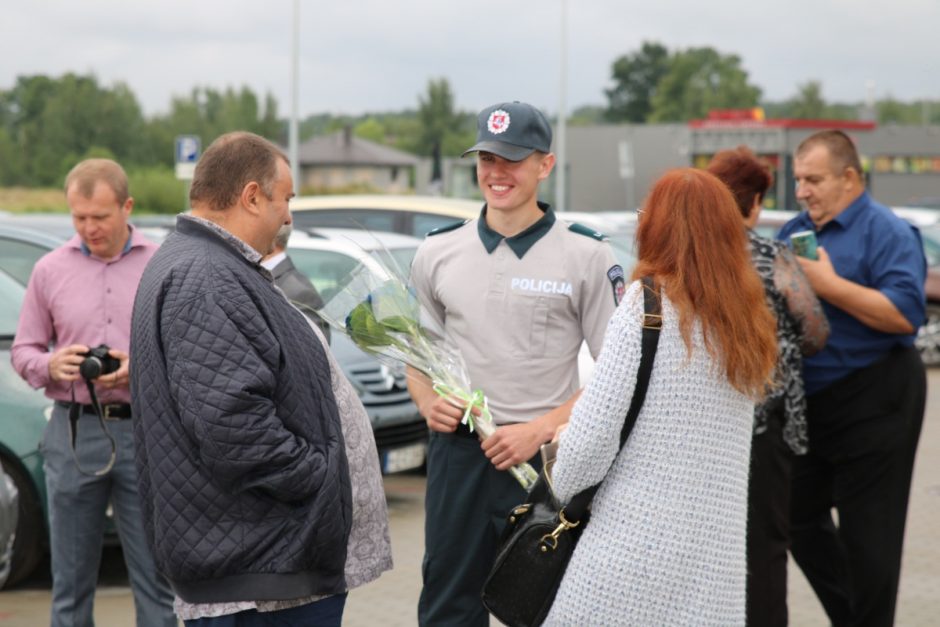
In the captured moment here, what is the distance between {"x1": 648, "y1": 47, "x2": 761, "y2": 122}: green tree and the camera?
381 feet

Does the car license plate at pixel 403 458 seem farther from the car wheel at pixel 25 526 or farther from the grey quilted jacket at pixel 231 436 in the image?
the grey quilted jacket at pixel 231 436

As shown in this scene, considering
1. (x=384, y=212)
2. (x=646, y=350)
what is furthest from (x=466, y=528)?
(x=384, y=212)

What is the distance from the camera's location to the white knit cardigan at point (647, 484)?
3.16 meters

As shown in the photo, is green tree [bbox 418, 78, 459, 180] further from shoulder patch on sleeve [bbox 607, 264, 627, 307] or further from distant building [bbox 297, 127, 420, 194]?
shoulder patch on sleeve [bbox 607, 264, 627, 307]

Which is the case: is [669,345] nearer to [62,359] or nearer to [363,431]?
[363,431]

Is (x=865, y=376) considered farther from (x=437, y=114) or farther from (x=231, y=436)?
(x=437, y=114)

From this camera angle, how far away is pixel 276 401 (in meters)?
3.15

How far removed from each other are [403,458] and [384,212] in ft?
15.2

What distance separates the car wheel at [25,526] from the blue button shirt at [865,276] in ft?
12.2

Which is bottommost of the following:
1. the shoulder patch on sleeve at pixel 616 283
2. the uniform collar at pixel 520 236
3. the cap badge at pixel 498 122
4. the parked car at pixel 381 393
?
the parked car at pixel 381 393

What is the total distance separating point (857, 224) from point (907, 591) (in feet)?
7.71

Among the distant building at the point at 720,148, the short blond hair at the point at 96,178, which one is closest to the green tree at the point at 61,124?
the distant building at the point at 720,148

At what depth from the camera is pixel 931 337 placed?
16812 millimetres

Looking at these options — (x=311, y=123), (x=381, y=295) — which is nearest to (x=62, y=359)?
(x=381, y=295)
